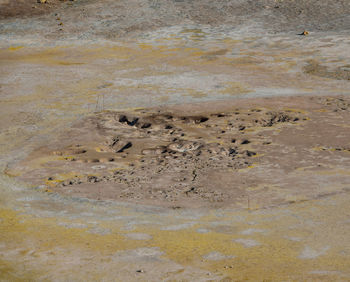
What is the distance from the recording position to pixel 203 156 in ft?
18.0

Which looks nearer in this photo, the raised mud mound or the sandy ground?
the sandy ground

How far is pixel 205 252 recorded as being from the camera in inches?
132

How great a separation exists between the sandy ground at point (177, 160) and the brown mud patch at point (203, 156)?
2cm

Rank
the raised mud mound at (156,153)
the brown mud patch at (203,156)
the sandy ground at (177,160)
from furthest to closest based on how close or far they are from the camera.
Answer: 1. the raised mud mound at (156,153)
2. the brown mud patch at (203,156)
3. the sandy ground at (177,160)

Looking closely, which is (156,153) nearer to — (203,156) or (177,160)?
(177,160)

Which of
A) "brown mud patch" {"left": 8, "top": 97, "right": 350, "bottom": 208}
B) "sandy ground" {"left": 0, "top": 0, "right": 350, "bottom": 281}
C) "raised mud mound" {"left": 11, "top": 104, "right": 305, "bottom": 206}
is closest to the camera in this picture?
"sandy ground" {"left": 0, "top": 0, "right": 350, "bottom": 281}

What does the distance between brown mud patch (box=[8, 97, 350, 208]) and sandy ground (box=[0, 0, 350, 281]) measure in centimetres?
2

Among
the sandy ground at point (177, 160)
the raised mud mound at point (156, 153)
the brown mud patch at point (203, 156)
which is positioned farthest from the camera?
the raised mud mound at point (156, 153)

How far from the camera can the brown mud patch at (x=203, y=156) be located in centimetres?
456

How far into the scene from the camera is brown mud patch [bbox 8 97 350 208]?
4.56 meters

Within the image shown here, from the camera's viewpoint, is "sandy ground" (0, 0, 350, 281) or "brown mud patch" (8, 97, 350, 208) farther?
"brown mud patch" (8, 97, 350, 208)

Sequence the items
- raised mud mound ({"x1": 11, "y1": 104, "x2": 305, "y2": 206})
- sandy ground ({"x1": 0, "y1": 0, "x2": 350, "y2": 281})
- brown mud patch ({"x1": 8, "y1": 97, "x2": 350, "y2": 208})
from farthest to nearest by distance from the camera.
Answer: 1. raised mud mound ({"x1": 11, "y1": 104, "x2": 305, "y2": 206})
2. brown mud patch ({"x1": 8, "y1": 97, "x2": 350, "y2": 208})
3. sandy ground ({"x1": 0, "y1": 0, "x2": 350, "y2": 281})

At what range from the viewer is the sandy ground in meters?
3.32

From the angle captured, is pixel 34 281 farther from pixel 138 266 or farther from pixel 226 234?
pixel 226 234
